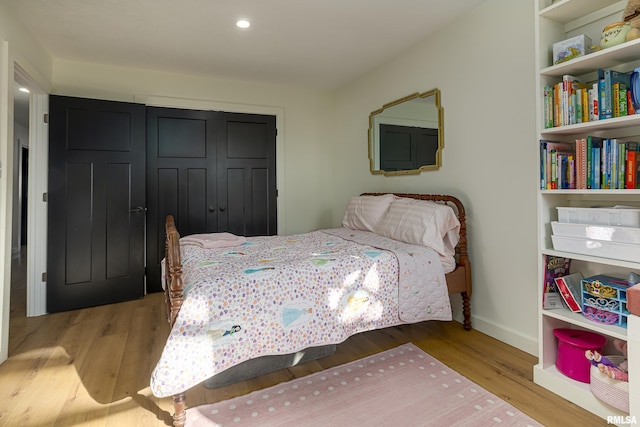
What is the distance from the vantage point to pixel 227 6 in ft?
8.23

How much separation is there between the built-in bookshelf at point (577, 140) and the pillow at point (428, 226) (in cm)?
73

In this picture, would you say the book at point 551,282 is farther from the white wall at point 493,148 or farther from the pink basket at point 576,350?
the white wall at point 493,148

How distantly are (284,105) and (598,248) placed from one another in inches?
148

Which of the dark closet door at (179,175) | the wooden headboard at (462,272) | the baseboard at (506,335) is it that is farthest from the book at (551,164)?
the dark closet door at (179,175)

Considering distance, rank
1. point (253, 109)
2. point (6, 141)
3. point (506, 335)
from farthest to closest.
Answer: point (253, 109), point (506, 335), point (6, 141)

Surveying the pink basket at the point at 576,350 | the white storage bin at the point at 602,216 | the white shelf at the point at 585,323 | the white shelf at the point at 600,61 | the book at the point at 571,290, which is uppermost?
the white shelf at the point at 600,61

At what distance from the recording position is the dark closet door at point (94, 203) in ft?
10.7

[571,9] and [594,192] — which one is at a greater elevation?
[571,9]

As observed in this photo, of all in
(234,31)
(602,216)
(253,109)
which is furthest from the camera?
(253,109)

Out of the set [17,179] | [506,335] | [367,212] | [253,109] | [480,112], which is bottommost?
[506,335]

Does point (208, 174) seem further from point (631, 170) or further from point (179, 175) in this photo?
point (631, 170)

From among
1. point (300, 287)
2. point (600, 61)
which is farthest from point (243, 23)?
point (600, 61)

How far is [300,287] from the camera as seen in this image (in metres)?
1.94

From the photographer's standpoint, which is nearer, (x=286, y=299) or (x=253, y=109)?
(x=286, y=299)
